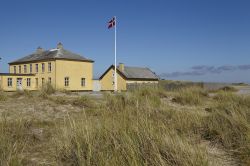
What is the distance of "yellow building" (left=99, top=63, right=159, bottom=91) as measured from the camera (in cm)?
4259

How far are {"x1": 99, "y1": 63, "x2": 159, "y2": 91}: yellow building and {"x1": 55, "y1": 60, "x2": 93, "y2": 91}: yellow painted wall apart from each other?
2.88 m

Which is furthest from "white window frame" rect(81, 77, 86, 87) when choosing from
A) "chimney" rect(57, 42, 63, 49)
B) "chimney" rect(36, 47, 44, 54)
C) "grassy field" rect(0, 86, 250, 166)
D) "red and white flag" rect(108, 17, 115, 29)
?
"grassy field" rect(0, 86, 250, 166)

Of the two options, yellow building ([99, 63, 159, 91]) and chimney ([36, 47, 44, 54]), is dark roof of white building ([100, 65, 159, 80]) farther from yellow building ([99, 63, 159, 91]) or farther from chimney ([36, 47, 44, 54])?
chimney ([36, 47, 44, 54])

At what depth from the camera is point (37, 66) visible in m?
43.4

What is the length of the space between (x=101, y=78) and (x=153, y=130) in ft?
143

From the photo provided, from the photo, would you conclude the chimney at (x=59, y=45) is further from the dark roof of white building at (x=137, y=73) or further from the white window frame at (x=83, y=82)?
the dark roof of white building at (x=137, y=73)

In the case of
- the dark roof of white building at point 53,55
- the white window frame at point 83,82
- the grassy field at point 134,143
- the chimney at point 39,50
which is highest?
the chimney at point 39,50

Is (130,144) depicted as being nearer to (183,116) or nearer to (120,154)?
(120,154)

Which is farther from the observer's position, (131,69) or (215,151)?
(131,69)

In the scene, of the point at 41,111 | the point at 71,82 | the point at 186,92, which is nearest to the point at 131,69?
the point at 71,82

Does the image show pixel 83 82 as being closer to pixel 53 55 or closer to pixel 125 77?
pixel 53 55

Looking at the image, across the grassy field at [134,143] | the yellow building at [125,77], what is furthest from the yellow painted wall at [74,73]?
the grassy field at [134,143]

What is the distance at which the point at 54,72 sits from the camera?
3997 cm

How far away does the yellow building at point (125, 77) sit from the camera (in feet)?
140
